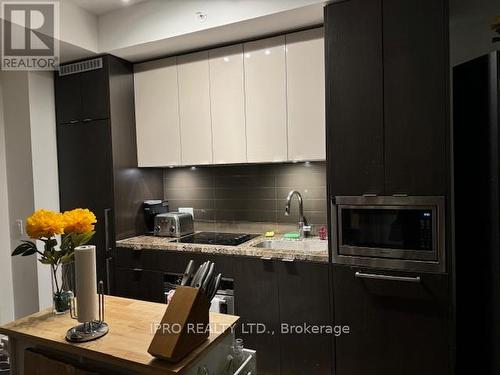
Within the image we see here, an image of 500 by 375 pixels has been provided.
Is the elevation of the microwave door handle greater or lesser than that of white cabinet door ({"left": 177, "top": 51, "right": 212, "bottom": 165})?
lesser

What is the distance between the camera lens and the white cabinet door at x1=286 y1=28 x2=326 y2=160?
2.41 metres

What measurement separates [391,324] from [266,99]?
1748mm

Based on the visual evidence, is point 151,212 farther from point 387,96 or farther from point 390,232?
point 387,96

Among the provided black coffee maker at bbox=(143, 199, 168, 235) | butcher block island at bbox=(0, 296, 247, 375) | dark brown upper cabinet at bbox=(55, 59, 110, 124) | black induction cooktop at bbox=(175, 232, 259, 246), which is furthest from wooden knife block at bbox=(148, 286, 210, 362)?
dark brown upper cabinet at bbox=(55, 59, 110, 124)

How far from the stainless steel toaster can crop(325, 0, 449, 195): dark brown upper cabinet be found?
145 cm

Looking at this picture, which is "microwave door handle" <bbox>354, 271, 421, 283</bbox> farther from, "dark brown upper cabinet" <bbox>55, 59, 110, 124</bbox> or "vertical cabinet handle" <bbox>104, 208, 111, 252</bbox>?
"dark brown upper cabinet" <bbox>55, 59, 110, 124</bbox>

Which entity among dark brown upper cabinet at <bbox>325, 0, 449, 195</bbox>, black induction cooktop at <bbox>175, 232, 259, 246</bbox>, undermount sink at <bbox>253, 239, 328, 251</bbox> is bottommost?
undermount sink at <bbox>253, 239, 328, 251</bbox>

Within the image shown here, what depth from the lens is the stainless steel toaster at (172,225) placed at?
299 cm

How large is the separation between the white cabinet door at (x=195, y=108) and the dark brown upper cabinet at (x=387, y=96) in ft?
3.50

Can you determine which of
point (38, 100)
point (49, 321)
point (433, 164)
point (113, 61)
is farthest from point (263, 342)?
point (38, 100)

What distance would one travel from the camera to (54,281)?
1483mm

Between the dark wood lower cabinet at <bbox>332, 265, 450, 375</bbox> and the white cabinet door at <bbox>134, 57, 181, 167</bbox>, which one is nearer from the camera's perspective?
the dark wood lower cabinet at <bbox>332, 265, 450, 375</bbox>

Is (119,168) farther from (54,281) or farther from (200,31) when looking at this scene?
(54,281)

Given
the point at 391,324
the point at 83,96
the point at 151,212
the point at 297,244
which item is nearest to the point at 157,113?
the point at 83,96
